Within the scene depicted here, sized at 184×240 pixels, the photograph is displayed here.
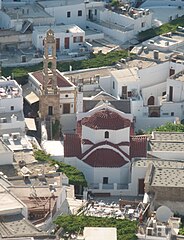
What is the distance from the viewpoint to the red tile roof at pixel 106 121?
192ft

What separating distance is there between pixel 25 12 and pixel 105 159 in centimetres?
2384

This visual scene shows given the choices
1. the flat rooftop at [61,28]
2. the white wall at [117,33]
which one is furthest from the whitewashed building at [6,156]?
the white wall at [117,33]

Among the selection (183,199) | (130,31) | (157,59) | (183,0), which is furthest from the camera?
(183,0)

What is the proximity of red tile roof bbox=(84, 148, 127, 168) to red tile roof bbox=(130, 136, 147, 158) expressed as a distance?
2.78 ft

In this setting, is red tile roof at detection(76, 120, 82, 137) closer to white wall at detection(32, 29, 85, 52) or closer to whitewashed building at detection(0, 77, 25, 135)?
whitewashed building at detection(0, 77, 25, 135)

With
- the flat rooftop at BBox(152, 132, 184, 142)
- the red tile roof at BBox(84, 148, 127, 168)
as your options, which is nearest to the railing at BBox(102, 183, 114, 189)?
the red tile roof at BBox(84, 148, 127, 168)

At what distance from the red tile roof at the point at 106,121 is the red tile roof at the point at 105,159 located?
1419 mm

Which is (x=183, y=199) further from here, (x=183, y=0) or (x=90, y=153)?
(x=183, y=0)

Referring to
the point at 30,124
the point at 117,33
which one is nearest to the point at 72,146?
the point at 30,124

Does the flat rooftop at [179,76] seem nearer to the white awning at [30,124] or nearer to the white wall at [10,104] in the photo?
the white awning at [30,124]

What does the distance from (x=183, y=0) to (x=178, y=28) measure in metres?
8.20

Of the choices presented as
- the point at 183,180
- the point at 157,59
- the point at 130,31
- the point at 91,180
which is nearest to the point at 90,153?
the point at 91,180

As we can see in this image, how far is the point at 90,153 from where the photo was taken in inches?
2324

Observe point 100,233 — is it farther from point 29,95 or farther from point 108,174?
point 29,95
